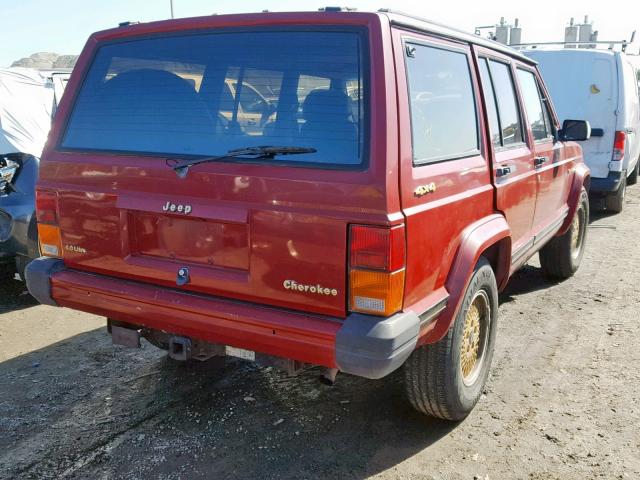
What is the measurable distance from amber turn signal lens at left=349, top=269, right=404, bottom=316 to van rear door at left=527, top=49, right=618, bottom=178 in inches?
260

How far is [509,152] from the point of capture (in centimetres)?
375

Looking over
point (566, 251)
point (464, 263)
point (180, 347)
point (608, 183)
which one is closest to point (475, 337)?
point (464, 263)

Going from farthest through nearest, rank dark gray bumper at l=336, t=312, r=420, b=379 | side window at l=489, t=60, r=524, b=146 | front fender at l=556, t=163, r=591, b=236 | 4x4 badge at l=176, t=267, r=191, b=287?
front fender at l=556, t=163, r=591, b=236 → side window at l=489, t=60, r=524, b=146 → 4x4 badge at l=176, t=267, r=191, b=287 → dark gray bumper at l=336, t=312, r=420, b=379

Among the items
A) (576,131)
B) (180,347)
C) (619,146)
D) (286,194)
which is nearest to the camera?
(286,194)

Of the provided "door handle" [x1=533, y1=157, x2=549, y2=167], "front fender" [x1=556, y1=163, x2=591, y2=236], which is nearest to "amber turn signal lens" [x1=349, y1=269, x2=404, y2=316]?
"door handle" [x1=533, y1=157, x2=549, y2=167]

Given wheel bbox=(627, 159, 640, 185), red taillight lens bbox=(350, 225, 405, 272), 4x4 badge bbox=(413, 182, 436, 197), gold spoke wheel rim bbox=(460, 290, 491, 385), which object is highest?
4x4 badge bbox=(413, 182, 436, 197)

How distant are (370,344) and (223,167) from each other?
0.98m

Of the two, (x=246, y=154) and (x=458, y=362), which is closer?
(x=246, y=154)

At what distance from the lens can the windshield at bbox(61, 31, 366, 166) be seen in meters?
2.53

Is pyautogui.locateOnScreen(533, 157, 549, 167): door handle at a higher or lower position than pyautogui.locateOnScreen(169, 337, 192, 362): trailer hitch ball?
higher

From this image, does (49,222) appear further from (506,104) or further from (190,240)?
(506,104)

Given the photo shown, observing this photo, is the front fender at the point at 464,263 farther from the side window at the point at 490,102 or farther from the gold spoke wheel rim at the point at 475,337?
the side window at the point at 490,102

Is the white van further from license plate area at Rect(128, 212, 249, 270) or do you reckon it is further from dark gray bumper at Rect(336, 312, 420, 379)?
license plate area at Rect(128, 212, 249, 270)

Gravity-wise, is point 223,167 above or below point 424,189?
above
